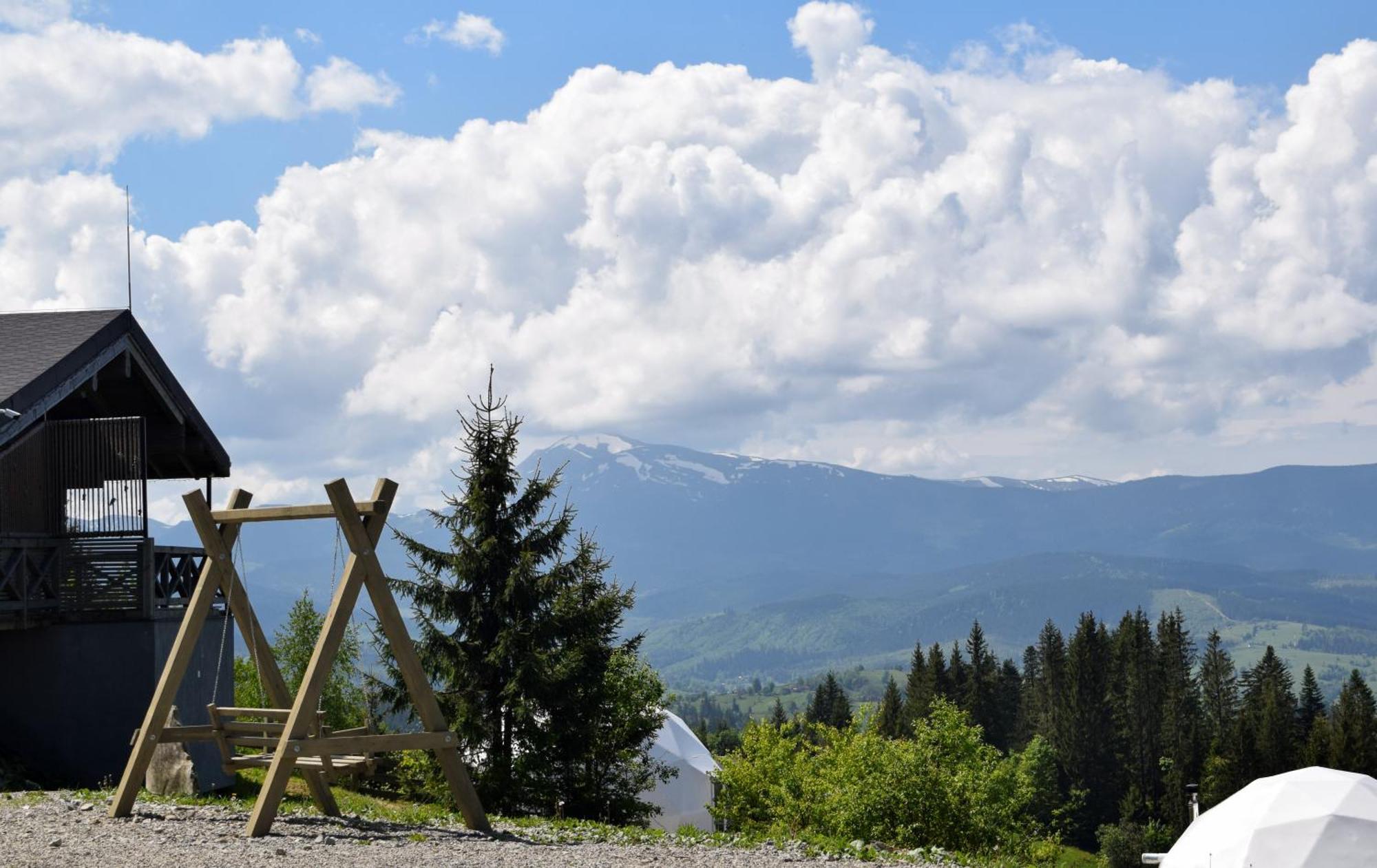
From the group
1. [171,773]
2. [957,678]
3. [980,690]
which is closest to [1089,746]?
[980,690]

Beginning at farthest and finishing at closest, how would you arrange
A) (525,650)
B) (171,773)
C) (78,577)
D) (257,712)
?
(525,650)
(78,577)
(171,773)
(257,712)

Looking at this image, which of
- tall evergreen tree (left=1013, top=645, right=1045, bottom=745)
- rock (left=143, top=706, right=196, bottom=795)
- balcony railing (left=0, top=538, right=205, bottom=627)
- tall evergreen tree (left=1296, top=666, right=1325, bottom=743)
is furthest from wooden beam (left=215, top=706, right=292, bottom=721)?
tall evergreen tree (left=1013, top=645, right=1045, bottom=745)

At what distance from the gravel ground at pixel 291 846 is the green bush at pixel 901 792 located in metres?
5.34

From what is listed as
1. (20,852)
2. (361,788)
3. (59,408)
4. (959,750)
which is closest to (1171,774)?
(959,750)

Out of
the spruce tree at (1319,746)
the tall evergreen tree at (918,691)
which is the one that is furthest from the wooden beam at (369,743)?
the tall evergreen tree at (918,691)

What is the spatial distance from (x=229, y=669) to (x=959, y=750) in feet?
46.3

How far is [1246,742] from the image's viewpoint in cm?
8631

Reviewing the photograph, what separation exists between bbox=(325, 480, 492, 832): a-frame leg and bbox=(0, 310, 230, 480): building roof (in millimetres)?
7417

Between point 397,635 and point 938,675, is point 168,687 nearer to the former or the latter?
point 397,635

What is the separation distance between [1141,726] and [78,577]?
89.4 meters

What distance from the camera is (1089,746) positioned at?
9612 cm

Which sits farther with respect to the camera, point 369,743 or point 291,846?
point 369,743

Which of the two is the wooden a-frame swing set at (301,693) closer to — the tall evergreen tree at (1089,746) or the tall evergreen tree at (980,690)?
the tall evergreen tree at (980,690)

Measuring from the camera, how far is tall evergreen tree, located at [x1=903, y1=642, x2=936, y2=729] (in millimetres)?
94625
